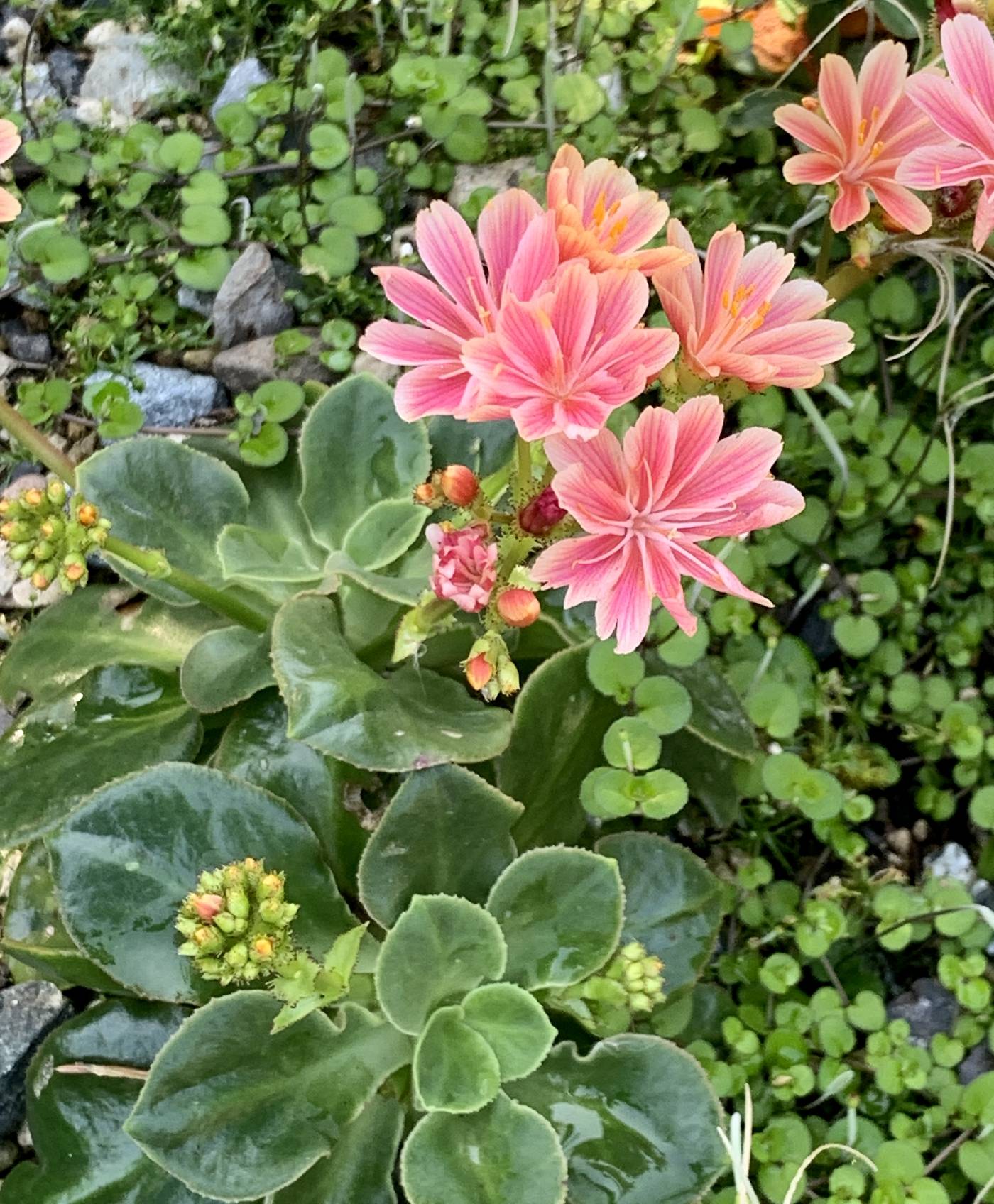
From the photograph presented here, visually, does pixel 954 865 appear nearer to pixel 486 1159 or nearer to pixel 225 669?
pixel 486 1159

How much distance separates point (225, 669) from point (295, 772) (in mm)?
171

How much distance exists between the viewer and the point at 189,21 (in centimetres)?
211

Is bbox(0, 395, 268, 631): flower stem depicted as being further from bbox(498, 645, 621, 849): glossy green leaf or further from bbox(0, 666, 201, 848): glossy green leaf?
bbox(498, 645, 621, 849): glossy green leaf

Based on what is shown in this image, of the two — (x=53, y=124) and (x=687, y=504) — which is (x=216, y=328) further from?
(x=687, y=504)

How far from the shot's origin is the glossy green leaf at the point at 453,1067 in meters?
1.32

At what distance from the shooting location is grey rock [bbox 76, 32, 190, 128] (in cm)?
212

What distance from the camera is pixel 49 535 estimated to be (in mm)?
1199

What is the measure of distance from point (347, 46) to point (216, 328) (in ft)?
2.28

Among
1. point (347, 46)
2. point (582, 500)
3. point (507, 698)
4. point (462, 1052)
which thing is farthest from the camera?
point (347, 46)

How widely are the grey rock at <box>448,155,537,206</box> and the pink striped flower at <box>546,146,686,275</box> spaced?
94 centimetres

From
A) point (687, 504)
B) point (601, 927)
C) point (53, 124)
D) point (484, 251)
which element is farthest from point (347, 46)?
point (601, 927)

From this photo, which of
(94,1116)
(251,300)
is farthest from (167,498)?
(94,1116)

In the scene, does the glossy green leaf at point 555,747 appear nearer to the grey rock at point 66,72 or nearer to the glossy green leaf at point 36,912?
the glossy green leaf at point 36,912

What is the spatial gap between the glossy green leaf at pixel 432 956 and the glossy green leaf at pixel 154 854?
0.19 meters
